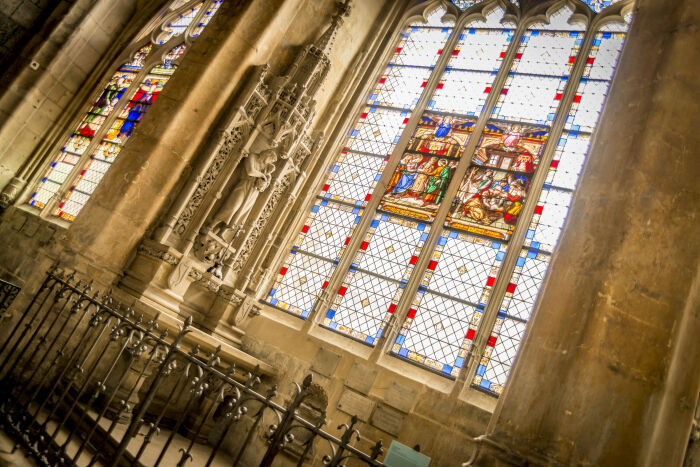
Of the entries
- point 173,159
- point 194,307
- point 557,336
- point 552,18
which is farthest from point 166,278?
point 552,18

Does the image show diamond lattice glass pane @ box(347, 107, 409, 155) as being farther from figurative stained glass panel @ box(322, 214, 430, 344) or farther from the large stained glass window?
figurative stained glass panel @ box(322, 214, 430, 344)

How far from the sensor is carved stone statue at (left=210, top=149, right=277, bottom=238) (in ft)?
20.5

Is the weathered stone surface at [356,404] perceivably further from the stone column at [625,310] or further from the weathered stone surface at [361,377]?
the stone column at [625,310]

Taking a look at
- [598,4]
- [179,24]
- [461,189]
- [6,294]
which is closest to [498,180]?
[461,189]

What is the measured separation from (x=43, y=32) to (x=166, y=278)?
6.88m

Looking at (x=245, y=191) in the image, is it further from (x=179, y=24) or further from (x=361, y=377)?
(x=179, y=24)

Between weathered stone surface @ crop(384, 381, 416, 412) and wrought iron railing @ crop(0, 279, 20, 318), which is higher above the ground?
weathered stone surface @ crop(384, 381, 416, 412)

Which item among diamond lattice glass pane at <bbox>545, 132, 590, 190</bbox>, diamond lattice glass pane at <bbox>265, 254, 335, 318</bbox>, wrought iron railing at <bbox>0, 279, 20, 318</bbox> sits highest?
diamond lattice glass pane at <bbox>545, 132, 590, 190</bbox>

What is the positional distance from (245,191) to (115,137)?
4.41 metres

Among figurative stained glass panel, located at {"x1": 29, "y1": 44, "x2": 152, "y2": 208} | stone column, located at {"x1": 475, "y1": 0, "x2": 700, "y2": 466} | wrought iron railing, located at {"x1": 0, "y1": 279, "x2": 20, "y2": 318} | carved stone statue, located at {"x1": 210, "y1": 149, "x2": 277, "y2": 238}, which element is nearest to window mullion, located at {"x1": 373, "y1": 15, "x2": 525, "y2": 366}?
carved stone statue, located at {"x1": 210, "y1": 149, "x2": 277, "y2": 238}

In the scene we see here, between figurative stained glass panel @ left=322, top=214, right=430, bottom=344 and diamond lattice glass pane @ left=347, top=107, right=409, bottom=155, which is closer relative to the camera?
figurative stained glass panel @ left=322, top=214, right=430, bottom=344

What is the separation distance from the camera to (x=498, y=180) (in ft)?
21.1

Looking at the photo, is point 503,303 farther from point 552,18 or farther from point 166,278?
point 552,18

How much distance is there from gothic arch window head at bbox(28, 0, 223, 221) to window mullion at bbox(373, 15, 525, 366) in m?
5.37
